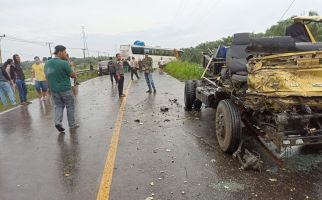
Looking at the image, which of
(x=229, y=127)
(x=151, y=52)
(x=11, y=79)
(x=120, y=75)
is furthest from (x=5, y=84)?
(x=151, y=52)

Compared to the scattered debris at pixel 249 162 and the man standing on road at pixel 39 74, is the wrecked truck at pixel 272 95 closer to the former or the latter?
the scattered debris at pixel 249 162

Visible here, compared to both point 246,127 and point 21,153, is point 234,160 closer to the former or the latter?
point 246,127

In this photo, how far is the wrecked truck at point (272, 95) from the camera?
15.6 ft

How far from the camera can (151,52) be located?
51625 mm

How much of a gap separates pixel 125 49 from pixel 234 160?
44.6 meters

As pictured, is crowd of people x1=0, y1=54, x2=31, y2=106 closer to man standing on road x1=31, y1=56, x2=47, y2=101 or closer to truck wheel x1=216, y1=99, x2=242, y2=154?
man standing on road x1=31, y1=56, x2=47, y2=101

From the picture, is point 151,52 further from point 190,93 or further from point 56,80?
point 56,80

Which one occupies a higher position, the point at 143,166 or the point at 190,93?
the point at 190,93

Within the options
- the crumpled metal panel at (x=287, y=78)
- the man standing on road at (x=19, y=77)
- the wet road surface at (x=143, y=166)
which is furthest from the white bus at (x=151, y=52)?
the crumpled metal panel at (x=287, y=78)

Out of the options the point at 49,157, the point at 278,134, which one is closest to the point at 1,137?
the point at 49,157

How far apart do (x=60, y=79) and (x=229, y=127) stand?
4.12m

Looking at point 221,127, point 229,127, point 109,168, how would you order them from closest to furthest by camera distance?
point 109,168, point 229,127, point 221,127

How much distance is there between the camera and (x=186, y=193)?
4477 millimetres

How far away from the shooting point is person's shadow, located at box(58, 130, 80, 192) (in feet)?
16.4
